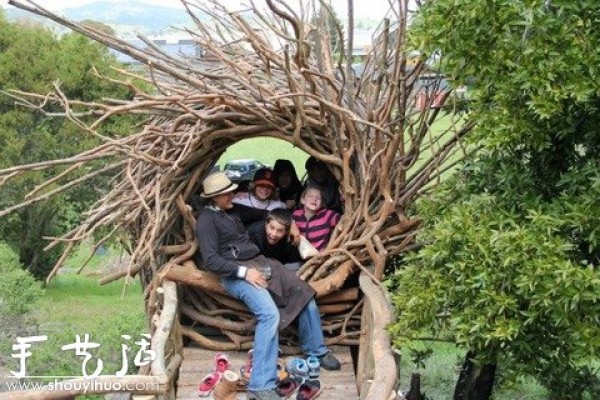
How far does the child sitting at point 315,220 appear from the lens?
20.7 ft

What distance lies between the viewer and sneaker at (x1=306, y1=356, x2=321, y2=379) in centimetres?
570

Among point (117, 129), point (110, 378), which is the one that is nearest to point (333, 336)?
point (110, 378)

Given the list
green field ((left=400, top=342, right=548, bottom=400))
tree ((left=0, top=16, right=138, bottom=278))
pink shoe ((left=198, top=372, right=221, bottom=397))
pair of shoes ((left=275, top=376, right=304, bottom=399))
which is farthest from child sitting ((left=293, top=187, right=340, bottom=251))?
tree ((left=0, top=16, right=138, bottom=278))

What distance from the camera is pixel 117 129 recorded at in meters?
14.2

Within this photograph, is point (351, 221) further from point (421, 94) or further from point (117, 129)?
point (117, 129)

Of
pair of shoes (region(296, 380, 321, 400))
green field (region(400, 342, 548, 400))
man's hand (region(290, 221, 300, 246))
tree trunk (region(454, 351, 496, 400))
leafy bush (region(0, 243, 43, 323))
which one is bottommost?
green field (region(400, 342, 548, 400))

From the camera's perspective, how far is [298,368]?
5.64 meters

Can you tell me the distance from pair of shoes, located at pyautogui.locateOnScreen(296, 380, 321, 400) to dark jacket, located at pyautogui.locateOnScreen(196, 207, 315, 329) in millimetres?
420

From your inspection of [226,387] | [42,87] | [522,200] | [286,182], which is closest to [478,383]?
[286,182]

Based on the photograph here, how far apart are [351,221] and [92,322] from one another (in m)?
10.5

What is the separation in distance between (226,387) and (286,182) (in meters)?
2.12

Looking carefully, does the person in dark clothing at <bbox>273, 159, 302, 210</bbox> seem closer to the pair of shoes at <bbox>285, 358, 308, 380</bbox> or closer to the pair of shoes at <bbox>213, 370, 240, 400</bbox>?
the pair of shoes at <bbox>285, 358, 308, 380</bbox>

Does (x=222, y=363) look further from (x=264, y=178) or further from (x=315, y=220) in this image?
(x=264, y=178)

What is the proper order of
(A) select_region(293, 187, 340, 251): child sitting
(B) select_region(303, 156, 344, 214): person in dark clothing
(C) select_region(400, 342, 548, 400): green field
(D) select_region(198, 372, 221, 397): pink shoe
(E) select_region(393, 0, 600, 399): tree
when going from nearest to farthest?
(E) select_region(393, 0, 600, 399): tree, (D) select_region(198, 372, 221, 397): pink shoe, (A) select_region(293, 187, 340, 251): child sitting, (B) select_region(303, 156, 344, 214): person in dark clothing, (C) select_region(400, 342, 548, 400): green field
